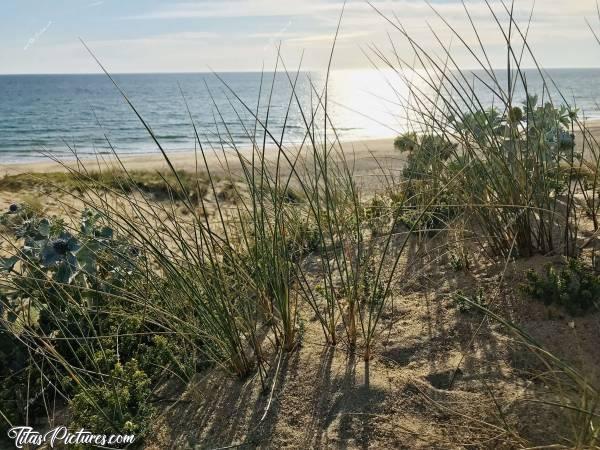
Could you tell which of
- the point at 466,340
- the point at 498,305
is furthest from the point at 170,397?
the point at 498,305

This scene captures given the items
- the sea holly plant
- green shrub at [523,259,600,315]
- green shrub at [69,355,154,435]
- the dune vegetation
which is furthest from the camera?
the sea holly plant

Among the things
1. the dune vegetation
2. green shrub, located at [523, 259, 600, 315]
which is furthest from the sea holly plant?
green shrub, located at [523, 259, 600, 315]

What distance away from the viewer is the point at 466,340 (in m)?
2.28

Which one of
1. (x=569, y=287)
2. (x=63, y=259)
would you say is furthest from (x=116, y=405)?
(x=569, y=287)

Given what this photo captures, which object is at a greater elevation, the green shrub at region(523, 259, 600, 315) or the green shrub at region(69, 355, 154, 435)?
the green shrub at region(523, 259, 600, 315)

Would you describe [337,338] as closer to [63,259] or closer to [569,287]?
[569,287]

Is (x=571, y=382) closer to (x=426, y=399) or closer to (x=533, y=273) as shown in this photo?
(x=426, y=399)

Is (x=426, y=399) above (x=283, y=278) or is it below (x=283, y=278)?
below

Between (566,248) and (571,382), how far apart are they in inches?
35.2

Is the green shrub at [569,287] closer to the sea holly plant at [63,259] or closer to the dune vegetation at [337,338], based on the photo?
the dune vegetation at [337,338]

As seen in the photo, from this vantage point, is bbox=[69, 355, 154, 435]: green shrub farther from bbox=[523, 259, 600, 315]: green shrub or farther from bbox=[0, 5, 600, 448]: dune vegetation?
bbox=[523, 259, 600, 315]: green shrub

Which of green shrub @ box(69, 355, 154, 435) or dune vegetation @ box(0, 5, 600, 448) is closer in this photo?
dune vegetation @ box(0, 5, 600, 448)

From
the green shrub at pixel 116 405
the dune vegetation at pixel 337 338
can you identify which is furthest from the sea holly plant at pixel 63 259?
the green shrub at pixel 116 405

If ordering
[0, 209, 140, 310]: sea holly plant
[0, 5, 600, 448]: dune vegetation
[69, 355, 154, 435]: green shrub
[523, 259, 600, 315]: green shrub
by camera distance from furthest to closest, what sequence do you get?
[0, 209, 140, 310]: sea holly plant → [523, 259, 600, 315]: green shrub → [69, 355, 154, 435]: green shrub → [0, 5, 600, 448]: dune vegetation
